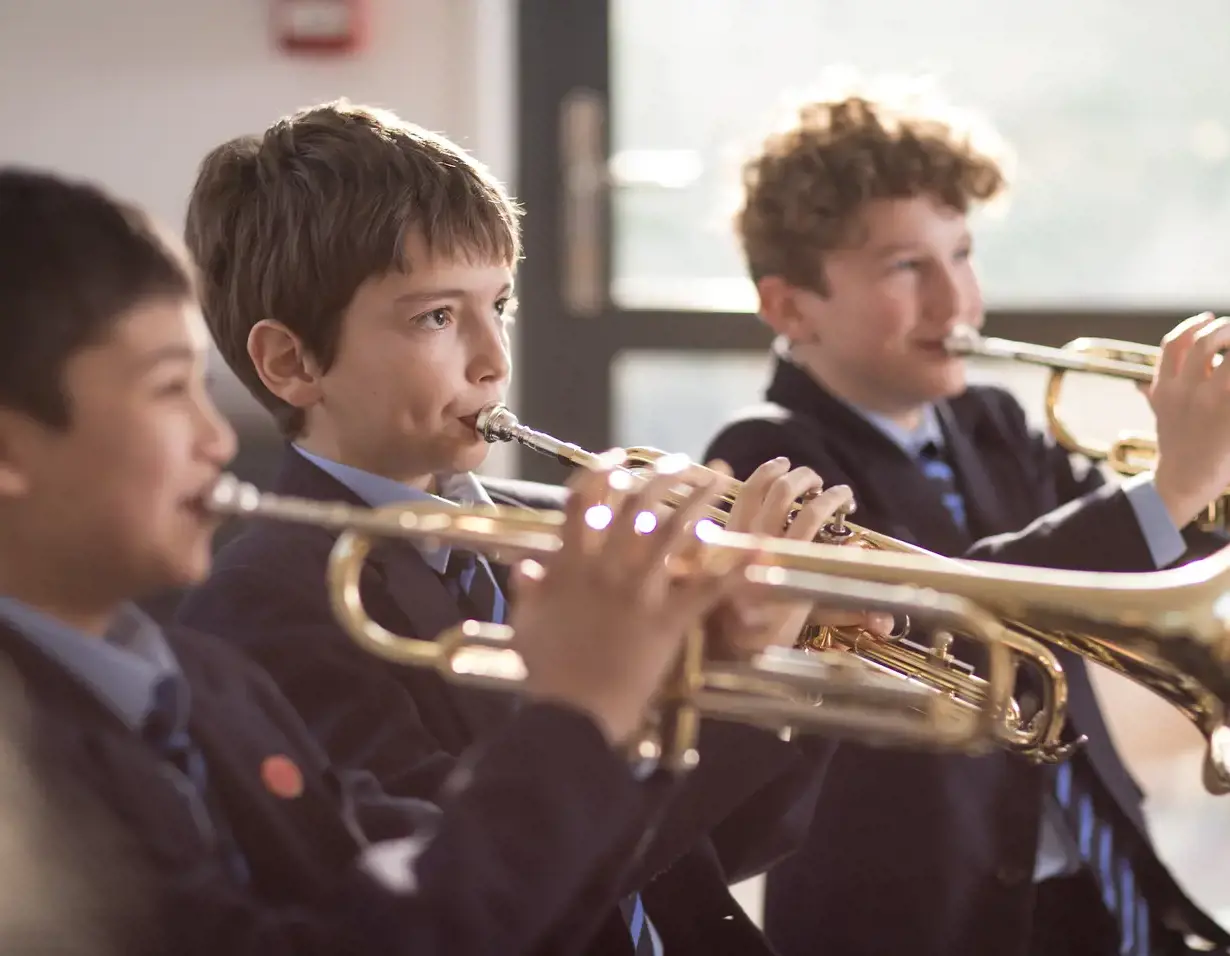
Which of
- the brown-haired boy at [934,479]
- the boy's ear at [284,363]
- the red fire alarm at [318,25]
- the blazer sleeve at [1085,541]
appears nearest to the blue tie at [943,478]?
the brown-haired boy at [934,479]

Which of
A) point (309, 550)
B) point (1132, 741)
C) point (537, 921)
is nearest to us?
point (537, 921)

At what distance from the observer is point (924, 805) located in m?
1.10

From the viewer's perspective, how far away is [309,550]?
2.42 ft

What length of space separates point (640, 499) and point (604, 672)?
7cm

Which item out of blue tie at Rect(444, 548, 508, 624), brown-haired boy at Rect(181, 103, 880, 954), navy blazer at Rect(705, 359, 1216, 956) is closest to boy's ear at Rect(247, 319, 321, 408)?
brown-haired boy at Rect(181, 103, 880, 954)

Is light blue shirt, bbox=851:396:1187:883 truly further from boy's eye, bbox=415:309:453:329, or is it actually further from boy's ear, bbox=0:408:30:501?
boy's ear, bbox=0:408:30:501

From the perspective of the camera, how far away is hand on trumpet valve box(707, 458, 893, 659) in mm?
739

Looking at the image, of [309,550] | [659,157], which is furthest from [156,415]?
[659,157]

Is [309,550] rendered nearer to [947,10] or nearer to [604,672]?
[604,672]

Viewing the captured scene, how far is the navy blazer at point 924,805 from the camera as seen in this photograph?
1074mm

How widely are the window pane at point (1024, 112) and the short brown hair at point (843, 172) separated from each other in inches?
29.9

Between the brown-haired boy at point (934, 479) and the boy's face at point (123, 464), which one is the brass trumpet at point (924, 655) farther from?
the boy's face at point (123, 464)

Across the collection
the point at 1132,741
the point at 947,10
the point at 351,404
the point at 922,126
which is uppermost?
the point at 947,10

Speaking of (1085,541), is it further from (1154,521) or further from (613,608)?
(613,608)
